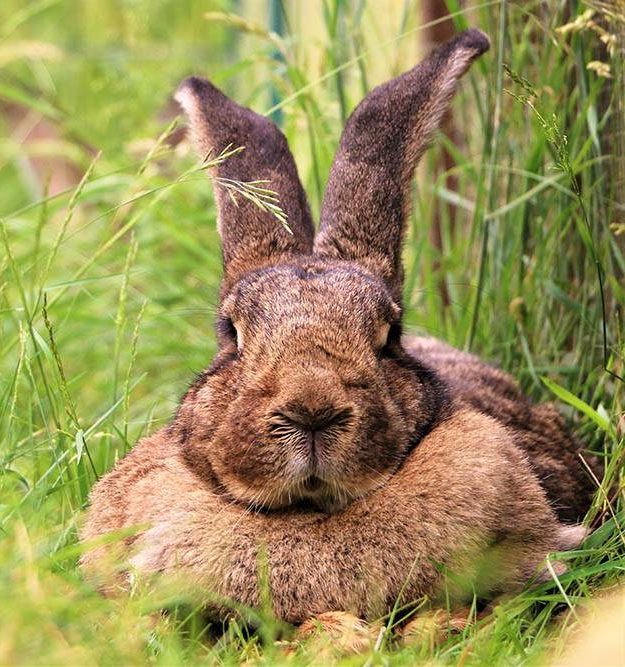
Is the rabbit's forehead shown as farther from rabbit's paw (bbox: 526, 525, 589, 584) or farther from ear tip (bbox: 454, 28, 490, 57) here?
ear tip (bbox: 454, 28, 490, 57)

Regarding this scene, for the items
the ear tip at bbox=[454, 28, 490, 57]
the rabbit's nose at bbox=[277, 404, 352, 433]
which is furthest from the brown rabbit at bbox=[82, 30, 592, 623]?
the ear tip at bbox=[454, 28, 490, 57]

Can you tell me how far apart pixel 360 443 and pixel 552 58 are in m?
2.12

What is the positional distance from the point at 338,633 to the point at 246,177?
5.35ft

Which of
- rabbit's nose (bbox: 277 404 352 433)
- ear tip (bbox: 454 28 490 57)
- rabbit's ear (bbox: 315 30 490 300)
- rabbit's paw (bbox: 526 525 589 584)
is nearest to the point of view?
rabbit's nose (bbox: 277 404 352 433)

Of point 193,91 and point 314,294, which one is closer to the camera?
point 314,294

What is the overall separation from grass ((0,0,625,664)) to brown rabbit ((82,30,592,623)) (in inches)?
6.1

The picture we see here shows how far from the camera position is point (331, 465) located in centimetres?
Answer: 337

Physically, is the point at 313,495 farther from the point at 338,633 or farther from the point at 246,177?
the point at 246,177

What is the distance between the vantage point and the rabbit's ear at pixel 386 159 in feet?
13.7

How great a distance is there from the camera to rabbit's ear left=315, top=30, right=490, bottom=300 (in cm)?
419

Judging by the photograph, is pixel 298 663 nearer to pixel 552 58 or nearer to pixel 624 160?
pixel 624 160

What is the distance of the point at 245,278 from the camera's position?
4031mm

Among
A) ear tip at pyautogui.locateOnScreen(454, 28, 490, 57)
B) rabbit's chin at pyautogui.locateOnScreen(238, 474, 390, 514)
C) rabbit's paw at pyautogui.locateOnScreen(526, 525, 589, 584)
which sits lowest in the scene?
rabbit's paw at pyautogui.locateOnScreen(526, 525, 589, 584)

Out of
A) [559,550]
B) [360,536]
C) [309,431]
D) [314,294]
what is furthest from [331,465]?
[559,550]
